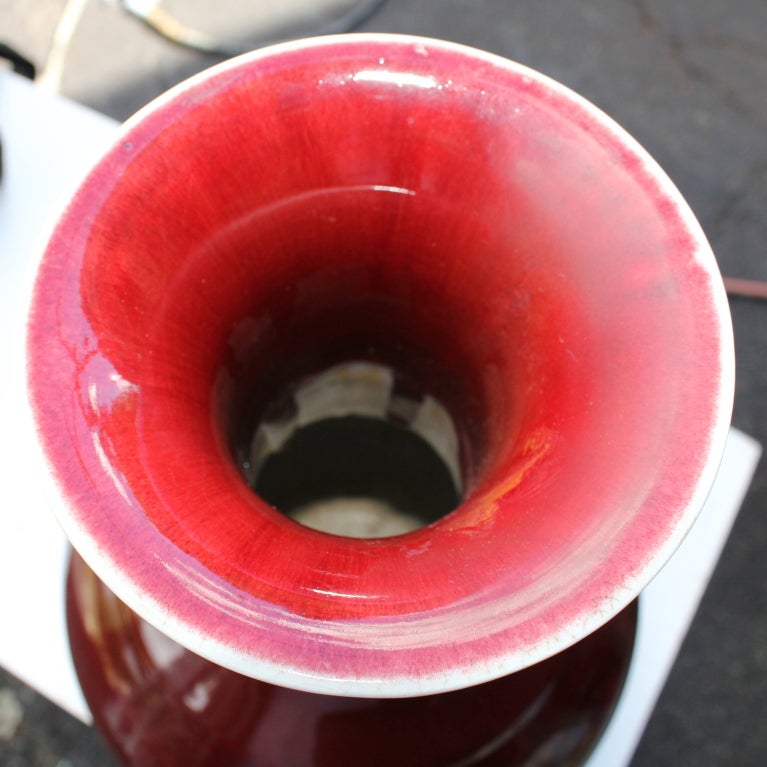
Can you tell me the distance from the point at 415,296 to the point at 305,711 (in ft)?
0.79

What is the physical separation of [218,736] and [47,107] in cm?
55

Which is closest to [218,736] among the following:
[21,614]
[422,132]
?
[21,614]

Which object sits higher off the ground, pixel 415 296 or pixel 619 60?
pixel 415 296

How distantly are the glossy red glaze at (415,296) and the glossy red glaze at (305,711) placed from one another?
0.14 m

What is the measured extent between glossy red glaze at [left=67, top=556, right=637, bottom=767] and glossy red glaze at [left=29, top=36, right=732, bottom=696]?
0.14 meters

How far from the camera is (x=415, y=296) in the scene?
0.46 meters

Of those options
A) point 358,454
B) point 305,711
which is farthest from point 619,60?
point 305,711

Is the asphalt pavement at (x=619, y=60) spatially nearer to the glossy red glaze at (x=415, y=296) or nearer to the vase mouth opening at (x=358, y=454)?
the vase mouth opening at (x=358, y=454)

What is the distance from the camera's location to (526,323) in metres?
0.40

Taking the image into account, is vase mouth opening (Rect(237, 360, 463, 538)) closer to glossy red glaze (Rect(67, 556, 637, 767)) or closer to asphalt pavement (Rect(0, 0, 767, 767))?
glossy red glaze (Rect(67, 556, 637, 767))

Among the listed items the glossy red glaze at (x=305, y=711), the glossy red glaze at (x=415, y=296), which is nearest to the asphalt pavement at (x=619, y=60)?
the glossy red glaze at (x=305, y=711)

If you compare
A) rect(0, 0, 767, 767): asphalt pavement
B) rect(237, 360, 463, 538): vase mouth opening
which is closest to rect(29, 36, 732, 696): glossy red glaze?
rect(237, 360, 463, 538): vase mouth opening

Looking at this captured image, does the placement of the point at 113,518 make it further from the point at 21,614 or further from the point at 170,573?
the point at 21,614

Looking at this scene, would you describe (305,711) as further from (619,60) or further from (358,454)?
(619,60)
